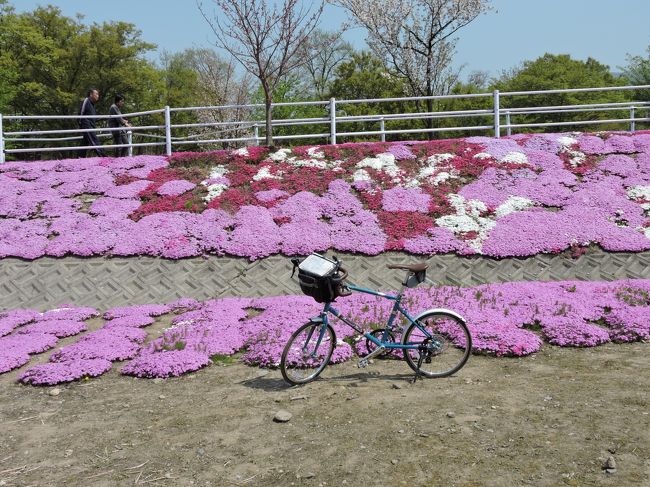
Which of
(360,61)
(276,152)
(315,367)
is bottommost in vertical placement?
(315,367)

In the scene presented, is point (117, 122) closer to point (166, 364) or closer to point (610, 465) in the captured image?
point (166, 364)

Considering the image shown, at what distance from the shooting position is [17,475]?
4.98 metres

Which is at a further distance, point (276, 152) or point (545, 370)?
point (276, 152)

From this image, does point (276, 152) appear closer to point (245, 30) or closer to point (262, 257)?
point (245, 30)

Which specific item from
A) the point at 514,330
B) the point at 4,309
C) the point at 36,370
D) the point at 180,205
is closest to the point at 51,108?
the point at 180,205

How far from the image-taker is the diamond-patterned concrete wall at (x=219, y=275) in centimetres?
1177

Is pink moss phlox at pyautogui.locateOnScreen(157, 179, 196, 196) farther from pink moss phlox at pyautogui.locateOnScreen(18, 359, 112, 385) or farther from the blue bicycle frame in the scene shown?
the blue bicycle frame

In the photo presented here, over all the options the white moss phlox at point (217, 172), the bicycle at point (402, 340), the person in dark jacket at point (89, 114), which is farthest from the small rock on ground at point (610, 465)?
the person in dark jacket at point (89, 114)

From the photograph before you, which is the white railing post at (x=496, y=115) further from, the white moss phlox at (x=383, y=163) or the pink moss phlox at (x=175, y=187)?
the pink moss phlox at (x=175, y=187)

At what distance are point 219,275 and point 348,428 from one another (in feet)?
24.1

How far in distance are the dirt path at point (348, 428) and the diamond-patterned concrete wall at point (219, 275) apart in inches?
165

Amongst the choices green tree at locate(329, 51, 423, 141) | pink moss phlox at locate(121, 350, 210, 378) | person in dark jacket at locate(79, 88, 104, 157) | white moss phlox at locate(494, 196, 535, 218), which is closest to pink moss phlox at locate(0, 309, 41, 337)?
pink moss phlox at locate(121, 350, 210, 378)

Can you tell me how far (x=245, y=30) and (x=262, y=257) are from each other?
975 cm

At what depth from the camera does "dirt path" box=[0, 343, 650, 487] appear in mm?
4688
